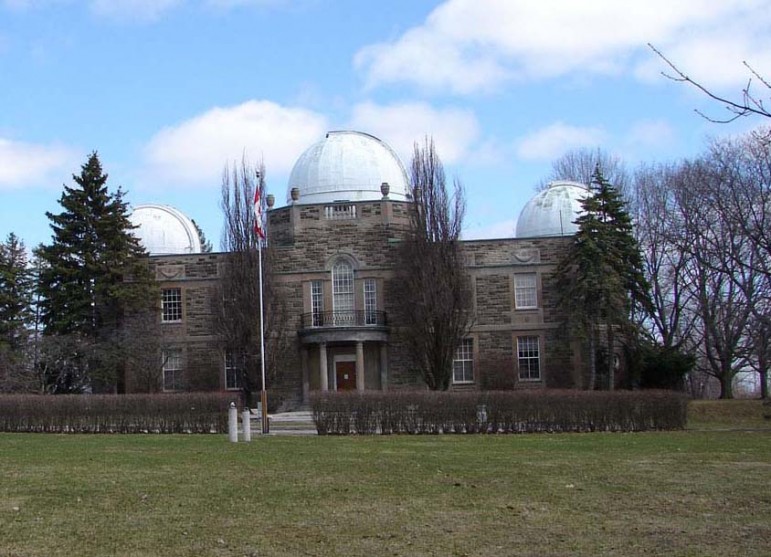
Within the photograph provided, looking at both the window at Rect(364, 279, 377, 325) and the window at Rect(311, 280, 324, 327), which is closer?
the window at Rect(364, 279, 377, 325)

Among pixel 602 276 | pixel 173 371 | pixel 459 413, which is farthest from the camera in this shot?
pixel 173 371

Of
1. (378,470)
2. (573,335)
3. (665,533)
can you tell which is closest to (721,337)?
(573,335)

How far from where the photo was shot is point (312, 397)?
979 inches

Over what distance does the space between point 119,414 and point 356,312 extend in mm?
18141

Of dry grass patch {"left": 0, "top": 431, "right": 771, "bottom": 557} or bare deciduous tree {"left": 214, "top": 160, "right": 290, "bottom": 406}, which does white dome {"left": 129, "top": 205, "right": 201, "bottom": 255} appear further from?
dry grass patch {"left": 0, "top": 431, "right": 771, "bottom": 557}

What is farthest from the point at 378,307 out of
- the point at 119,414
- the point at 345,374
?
the point at 119,414

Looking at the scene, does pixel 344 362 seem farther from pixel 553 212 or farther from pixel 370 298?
pixel 553 212

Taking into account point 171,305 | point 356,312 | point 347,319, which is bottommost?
point 347,319

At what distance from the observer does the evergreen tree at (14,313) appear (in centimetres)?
3731

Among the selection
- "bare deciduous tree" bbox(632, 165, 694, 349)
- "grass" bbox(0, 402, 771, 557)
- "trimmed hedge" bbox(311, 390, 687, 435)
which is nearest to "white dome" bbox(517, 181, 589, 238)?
"bare deciduous tree" bbox(632, 165, 694, 349)

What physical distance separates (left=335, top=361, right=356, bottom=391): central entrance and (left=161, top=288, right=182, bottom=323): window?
7.93 metres

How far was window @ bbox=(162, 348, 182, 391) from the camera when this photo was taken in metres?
44.7

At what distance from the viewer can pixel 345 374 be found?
43.8 metres

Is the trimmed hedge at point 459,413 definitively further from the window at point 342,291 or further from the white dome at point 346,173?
the white dome at point 346,173
